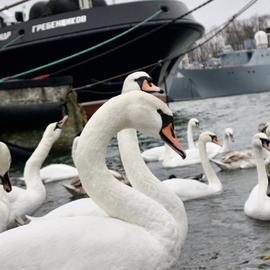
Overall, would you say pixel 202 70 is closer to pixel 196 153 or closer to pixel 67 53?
pixel 67 53

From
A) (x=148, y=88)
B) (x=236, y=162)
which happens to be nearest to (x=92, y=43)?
(x=236, y=162)

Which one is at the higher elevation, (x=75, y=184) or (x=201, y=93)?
(x=75, y=184)

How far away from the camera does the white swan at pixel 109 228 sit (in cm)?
285

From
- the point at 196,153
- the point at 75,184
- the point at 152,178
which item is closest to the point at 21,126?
the point at 196,153

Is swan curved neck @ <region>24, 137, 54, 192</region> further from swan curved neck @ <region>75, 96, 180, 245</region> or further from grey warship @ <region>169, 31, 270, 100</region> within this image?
grey warship @ <region>169, 31, 270, 100</region>

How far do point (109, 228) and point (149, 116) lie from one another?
26.3 inches

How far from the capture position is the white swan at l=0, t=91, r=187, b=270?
2850mm

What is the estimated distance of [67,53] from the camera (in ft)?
62.5

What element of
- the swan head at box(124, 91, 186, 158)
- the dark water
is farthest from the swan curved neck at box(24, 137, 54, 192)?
the swan head at box(124, 91, 186, 158)

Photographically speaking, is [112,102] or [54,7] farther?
[54,7]

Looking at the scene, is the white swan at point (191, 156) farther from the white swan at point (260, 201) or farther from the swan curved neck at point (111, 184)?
the swan curved neck at point (111, 184)

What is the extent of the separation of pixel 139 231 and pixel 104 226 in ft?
0.58

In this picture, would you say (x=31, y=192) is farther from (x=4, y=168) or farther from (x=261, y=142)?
(x=261, y=142)

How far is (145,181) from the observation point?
149 inches
